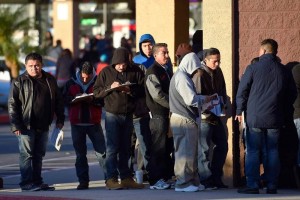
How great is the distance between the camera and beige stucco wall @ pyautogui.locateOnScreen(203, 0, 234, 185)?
16469 mm

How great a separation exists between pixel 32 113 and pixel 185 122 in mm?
2062

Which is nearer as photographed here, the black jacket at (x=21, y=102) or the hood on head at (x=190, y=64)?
the hood on head at (x=190, y=64)

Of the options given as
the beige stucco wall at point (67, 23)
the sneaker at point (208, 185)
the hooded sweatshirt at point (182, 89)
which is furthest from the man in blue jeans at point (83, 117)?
the beige stucco wall at point (67, 23)

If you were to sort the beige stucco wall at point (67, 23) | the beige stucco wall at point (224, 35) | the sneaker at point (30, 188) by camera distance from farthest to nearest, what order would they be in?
1. the beige stucco wall at point (67, 23)
2. the beige stucco wall at point (224, 35)
3. the sneaker at point (30, 188)

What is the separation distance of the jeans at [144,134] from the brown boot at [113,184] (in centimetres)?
52

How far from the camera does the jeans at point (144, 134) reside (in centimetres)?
1659

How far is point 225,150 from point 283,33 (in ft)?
5.87

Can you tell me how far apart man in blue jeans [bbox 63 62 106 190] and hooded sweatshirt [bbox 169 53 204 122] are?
132 cm

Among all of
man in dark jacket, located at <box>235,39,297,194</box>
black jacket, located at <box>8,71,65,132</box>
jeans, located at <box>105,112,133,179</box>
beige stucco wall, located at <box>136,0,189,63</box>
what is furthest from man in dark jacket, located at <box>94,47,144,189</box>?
beige stucco wall, located at <box>136,0,189,63</box>

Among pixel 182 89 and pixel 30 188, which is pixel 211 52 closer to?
pixel 182 89

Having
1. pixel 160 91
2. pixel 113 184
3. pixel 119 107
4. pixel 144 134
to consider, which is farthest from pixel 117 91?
pixel 113 184

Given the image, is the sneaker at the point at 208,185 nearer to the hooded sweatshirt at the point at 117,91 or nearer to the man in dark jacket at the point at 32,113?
the hooded sweatshirt at the point at 117,91

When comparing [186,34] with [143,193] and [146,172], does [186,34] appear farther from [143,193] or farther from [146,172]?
[143,193]

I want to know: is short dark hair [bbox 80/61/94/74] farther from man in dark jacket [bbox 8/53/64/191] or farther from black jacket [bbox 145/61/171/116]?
black jacket [bbox 145/61/171/116]
